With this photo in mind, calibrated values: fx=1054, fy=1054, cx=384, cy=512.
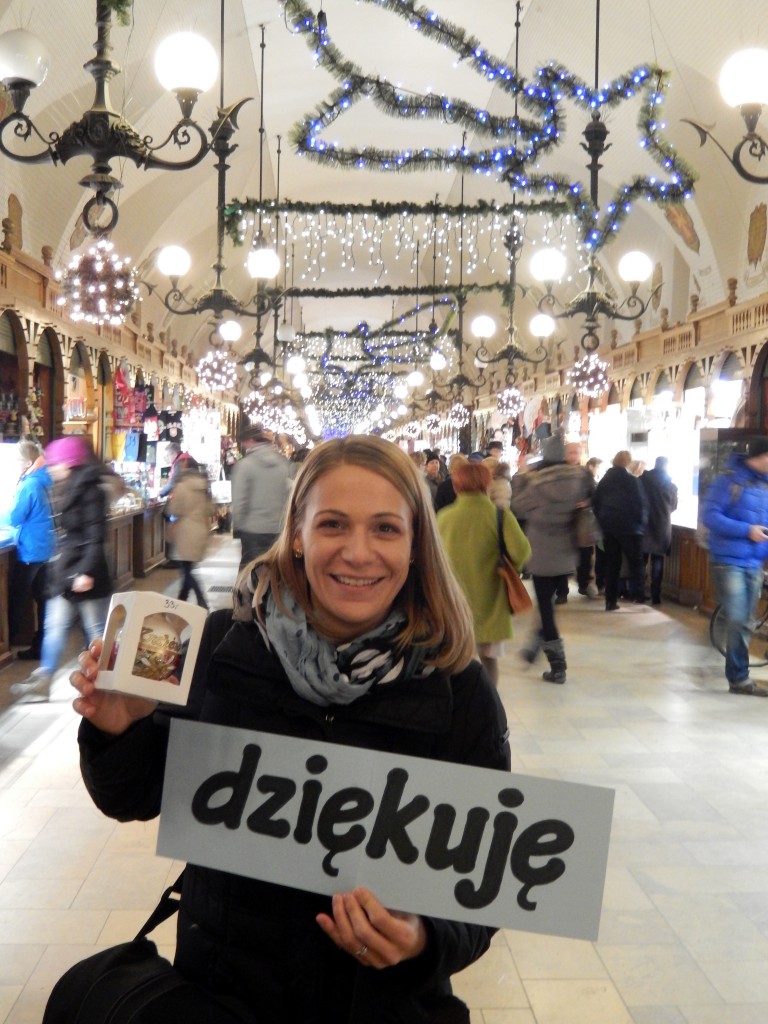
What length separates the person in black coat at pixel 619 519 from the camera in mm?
11445

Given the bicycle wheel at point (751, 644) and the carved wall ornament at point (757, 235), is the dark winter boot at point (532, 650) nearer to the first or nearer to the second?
the bicycle wheel at point (751, 644)

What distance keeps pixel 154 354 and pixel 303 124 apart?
13513mm

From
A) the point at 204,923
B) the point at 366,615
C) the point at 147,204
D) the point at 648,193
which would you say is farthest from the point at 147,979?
the point at 147,204

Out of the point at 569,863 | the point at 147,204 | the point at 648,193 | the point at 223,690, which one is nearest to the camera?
the point at 569,863

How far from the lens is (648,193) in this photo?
349 inches

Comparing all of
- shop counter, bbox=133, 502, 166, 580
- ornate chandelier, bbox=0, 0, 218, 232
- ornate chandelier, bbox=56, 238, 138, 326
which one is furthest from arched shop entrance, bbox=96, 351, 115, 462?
ornate chandelier, bbox=0, 0, 218, 232

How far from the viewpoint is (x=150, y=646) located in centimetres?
169

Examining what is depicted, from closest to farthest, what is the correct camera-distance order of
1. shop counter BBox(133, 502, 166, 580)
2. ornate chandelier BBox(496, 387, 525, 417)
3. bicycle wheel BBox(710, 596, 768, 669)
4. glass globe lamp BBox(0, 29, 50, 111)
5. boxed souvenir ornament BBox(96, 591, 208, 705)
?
boxed souvenir ornament BBox(96, 591, 208, 705) < glass globe lamp BBox(0, 29, 50, 111) < bicycle wheel BBox(710, 596, 768, 669) < shop counter BBox(133, 502, 166, 580) < ornate chandelier BBox(496, 387, 525, 417)

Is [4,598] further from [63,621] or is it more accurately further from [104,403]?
[104,403]

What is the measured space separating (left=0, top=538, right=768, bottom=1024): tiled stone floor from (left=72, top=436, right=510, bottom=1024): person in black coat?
1.67 metres

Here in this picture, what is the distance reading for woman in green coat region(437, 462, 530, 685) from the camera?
6.21 meters

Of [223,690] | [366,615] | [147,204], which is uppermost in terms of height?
[147,204]

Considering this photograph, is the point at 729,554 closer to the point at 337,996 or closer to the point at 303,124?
the point at 303,124

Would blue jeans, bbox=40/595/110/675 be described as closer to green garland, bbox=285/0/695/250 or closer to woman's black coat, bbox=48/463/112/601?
woman's black coat, bbox=48/463/112/601
